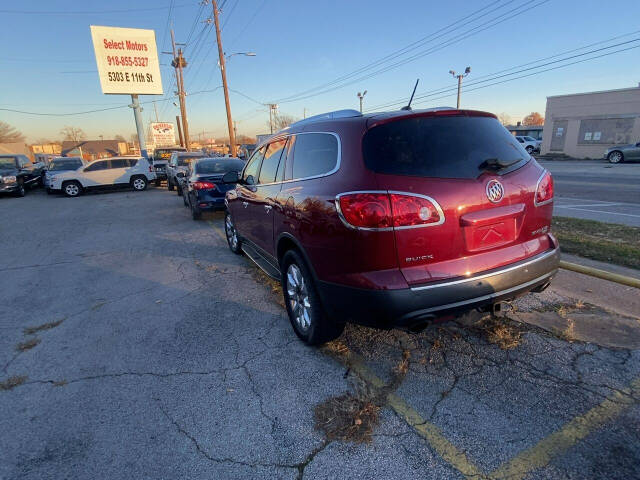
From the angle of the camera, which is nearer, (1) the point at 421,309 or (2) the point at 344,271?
(1) the point at 421,309

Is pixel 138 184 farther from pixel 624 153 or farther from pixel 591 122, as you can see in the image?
pixel 591 122

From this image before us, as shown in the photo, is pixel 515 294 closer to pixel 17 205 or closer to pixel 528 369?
pixel 528 369

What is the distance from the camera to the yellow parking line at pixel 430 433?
189 cm

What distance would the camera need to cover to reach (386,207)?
2197 mm

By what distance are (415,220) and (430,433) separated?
129 cm

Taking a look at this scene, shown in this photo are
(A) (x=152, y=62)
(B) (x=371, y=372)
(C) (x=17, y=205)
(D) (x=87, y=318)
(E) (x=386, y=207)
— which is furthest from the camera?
(A) (x=152, y=62)

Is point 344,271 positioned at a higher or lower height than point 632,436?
higher

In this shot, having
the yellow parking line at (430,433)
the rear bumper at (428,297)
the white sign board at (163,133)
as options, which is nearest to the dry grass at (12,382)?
the rear bumper at (428,297)

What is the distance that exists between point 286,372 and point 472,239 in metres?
1.71

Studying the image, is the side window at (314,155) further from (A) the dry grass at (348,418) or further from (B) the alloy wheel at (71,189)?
(B) the alloy wheel at (71,189)

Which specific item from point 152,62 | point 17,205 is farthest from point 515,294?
point 152,62

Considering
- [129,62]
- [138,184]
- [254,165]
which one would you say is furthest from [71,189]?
[254,165]

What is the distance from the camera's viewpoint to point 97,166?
1736cm

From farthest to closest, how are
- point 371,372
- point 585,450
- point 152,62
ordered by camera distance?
point 152,62 → point 371,372 → point 585,450
